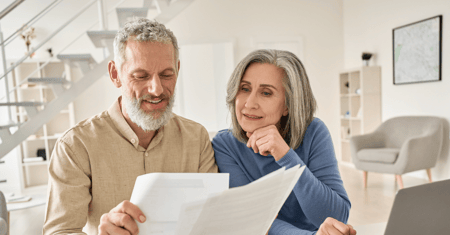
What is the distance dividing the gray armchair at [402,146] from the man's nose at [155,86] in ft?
11.2

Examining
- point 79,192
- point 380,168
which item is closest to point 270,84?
point 79,192

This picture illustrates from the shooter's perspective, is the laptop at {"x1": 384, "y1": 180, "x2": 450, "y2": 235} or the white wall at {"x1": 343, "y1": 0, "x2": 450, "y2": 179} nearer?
the laptop at {"x1": 384, "y1": 180, "x2": 450, "y2": 235}

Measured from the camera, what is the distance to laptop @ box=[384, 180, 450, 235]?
20.8 inches

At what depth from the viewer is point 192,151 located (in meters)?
1.24

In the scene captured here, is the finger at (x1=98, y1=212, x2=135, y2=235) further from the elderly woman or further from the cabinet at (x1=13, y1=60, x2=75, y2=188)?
the cabinet at (x1=13, y1=60, x2=75, y2=188)

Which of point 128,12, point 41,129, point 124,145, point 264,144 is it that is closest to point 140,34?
point 124,145

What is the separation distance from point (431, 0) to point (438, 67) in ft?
2.99

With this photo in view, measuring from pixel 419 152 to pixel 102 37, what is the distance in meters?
3.84

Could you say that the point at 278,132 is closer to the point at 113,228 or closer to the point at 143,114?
the point at 143,114

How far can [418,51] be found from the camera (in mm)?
4258

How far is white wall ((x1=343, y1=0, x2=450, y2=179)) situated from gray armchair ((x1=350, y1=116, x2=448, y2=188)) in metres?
0.28

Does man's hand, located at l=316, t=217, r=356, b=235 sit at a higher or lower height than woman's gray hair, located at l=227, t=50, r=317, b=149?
lower

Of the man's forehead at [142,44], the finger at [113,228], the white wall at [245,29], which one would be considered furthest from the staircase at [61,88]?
the finger at [113,228]

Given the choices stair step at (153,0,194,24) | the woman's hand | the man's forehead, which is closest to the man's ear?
the man's forehead
